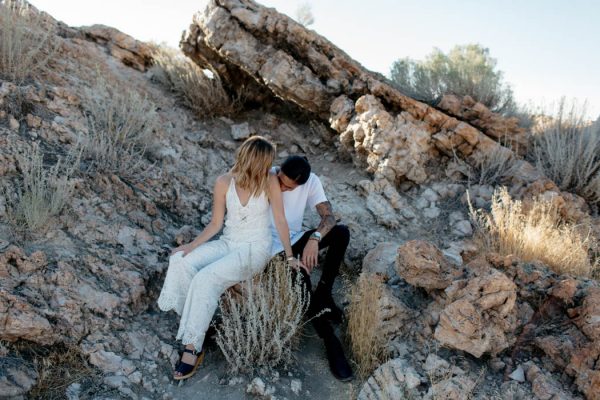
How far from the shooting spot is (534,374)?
331cm

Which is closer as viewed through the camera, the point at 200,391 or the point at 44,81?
the point at 200,391

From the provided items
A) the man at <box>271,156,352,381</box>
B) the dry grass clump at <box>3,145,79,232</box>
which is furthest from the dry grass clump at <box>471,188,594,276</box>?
the dry grass clump at <box>3,145,79,232</box>

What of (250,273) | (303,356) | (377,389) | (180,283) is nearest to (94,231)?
(180,283)

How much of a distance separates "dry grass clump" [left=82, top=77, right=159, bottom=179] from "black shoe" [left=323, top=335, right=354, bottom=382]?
250cm

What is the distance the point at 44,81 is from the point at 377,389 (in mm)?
4681

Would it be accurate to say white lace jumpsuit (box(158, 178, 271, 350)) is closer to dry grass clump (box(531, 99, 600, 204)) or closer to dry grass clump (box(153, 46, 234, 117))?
dry grass clump (box(153, 46, 234, 117))

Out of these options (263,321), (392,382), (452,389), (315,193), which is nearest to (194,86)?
(315,193)

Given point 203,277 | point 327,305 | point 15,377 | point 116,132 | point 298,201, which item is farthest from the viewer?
point 116,132

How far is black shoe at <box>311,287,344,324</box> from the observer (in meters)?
4.03

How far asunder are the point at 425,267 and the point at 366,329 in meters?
0.67

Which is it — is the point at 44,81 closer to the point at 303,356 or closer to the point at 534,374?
the point at 303,356

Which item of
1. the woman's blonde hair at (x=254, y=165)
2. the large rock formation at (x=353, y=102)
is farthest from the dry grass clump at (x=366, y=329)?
the large rock formation at (x=353, y=102)

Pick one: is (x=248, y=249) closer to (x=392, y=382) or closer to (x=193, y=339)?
(x=193, y=339)

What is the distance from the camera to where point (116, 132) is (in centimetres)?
504
